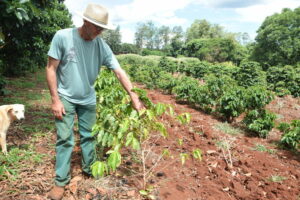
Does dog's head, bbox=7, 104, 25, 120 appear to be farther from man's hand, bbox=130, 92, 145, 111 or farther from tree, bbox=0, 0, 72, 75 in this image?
man's hand, bbox=130, 92, 145, 111

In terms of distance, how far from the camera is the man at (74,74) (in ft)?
7.82

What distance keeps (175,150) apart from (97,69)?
94.6 inches

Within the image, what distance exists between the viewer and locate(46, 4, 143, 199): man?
2.38 meters

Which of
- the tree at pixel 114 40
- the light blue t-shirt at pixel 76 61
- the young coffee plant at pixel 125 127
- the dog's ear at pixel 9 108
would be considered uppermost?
the tree at pixel 114 40

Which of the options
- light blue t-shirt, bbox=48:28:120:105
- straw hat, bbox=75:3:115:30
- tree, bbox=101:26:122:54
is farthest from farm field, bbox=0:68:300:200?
tree, bbox=101:26:122:54

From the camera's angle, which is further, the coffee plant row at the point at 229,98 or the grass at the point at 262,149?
the coffee plant row at the point at 229,98

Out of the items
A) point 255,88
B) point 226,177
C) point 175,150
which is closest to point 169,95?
point 255,88

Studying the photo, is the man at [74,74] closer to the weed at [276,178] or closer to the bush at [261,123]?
the weed at [276,178]

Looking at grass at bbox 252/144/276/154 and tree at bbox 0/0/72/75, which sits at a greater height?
tree at bbox 0/0/72/75

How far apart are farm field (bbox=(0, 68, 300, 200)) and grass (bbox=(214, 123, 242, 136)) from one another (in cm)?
37

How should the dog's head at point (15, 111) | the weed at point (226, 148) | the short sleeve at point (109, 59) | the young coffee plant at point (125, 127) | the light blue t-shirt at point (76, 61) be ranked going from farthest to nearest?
the weed at point (226, 148), the dog's head at point (15, 111), the short sleeve at point (109, 59), the light blue t-shirt at point (76, 61), the young coffee plant at point (125, 127)

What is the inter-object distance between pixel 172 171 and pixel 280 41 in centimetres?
3166

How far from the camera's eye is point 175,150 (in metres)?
4.51

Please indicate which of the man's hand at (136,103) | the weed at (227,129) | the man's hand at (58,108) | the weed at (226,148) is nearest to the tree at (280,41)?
the weed at (227,129)
